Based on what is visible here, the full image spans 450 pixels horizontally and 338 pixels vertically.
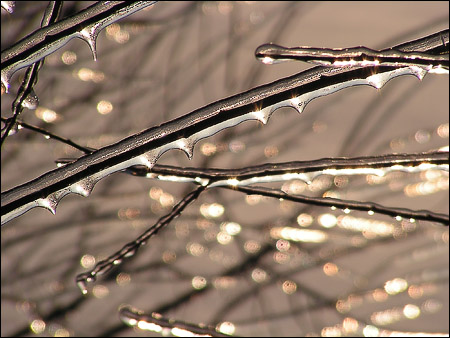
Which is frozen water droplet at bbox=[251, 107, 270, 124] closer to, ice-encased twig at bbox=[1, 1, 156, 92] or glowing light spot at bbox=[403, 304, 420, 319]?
ice-encased twig at bbox=[1, 1, 156, 92]

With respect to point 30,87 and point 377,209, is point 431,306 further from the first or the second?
point 30,87

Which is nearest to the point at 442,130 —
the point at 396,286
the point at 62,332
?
the point at 396,286

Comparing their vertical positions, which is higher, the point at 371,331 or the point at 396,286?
the point at 396,286

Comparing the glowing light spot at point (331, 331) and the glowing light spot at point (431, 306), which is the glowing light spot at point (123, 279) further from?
the glowing light spot at point (431, 306)

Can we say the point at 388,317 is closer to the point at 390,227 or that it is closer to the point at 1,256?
the point at 390,227

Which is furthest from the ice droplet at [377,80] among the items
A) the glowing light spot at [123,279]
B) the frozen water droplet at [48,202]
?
the glowing light spot at [123,279]
